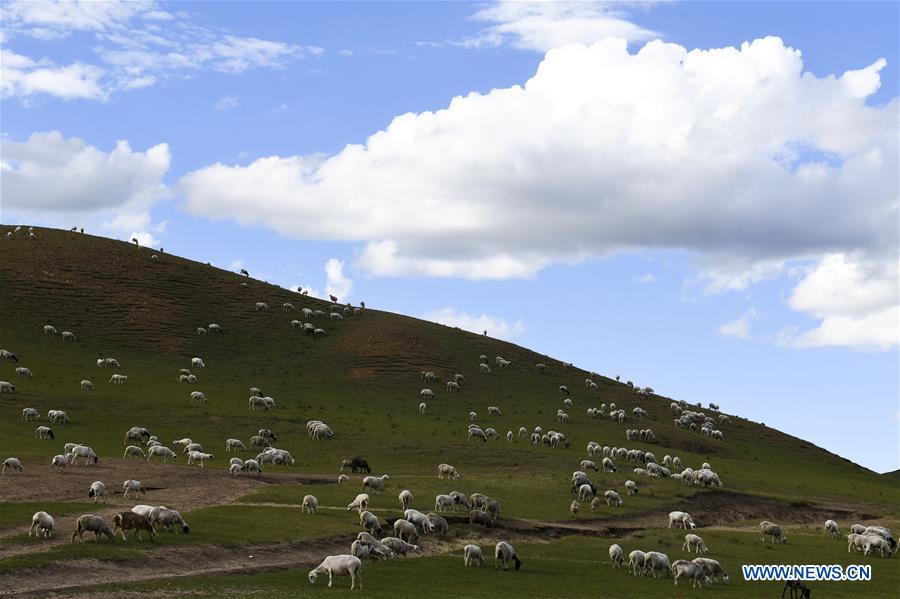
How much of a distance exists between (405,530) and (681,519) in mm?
18997

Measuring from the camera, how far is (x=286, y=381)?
9844 centimetres

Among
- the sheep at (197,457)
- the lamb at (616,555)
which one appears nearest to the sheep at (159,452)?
the sheep at (197,457)

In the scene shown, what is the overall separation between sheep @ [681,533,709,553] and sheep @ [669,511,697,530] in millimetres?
5521

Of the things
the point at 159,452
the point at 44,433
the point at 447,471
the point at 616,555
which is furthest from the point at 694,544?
the point at 44,433

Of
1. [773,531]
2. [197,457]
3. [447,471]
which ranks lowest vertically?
[773,531]

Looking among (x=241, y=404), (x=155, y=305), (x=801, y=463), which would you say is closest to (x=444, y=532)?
(x=241, y=404)

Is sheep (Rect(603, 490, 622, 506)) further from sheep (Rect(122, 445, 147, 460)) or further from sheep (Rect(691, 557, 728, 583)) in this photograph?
sheep (Rect(122, 445, 147, 460))

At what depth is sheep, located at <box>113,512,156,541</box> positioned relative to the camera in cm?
3994

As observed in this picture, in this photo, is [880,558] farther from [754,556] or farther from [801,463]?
[801,463]

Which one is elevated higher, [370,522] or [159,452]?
[159,452]

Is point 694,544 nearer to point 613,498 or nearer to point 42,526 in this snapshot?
point 613,498

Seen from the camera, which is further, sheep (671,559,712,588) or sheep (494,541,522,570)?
sheep (494,541,522,570)

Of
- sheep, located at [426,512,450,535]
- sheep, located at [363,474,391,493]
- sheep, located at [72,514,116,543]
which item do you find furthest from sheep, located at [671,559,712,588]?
sheep, located at [72,514,116,543]

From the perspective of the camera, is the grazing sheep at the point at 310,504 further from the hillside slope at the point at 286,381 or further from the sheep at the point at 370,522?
the hillside slope at the point at 286,381
